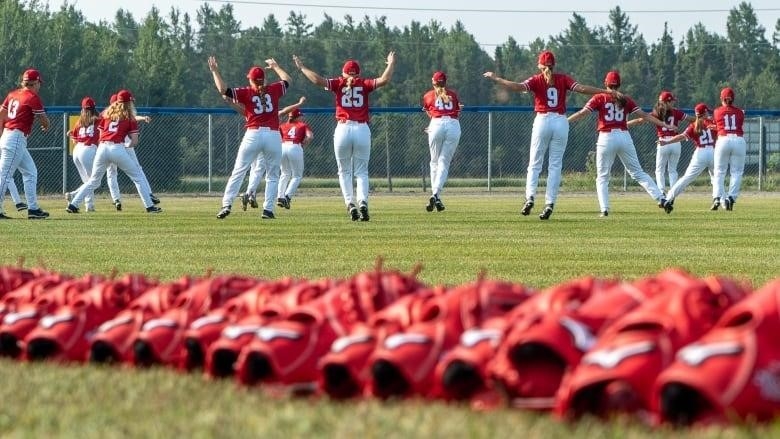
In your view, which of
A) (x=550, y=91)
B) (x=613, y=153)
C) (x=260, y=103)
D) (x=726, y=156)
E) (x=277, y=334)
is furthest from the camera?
(x=726, y=156)

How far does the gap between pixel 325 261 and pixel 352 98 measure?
8.40 metres

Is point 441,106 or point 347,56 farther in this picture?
point 347,56

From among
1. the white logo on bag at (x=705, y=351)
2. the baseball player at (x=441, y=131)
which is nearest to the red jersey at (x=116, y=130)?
the baseball player at (x=441, y=131)

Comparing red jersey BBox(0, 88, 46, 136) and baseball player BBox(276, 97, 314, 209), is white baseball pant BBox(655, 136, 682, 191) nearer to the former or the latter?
baseball player BBox(276, 97, 314, 209)

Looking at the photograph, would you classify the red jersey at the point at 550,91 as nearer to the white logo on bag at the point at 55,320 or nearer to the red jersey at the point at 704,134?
the red jersey at the point at 704,134

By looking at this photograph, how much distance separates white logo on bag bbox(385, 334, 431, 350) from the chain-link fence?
109 ft

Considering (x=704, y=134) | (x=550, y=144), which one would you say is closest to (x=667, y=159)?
(x=704, y=134)

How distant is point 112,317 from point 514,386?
220cm

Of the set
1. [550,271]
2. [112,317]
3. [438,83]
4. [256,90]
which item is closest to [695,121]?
[438,83]

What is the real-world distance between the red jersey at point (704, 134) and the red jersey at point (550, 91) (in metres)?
6.27

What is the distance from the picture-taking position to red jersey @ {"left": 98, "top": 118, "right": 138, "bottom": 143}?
930 inches

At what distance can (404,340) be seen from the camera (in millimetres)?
4430

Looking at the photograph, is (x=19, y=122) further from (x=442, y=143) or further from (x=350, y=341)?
(x=350, y=341)

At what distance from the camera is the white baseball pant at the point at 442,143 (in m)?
23.6
